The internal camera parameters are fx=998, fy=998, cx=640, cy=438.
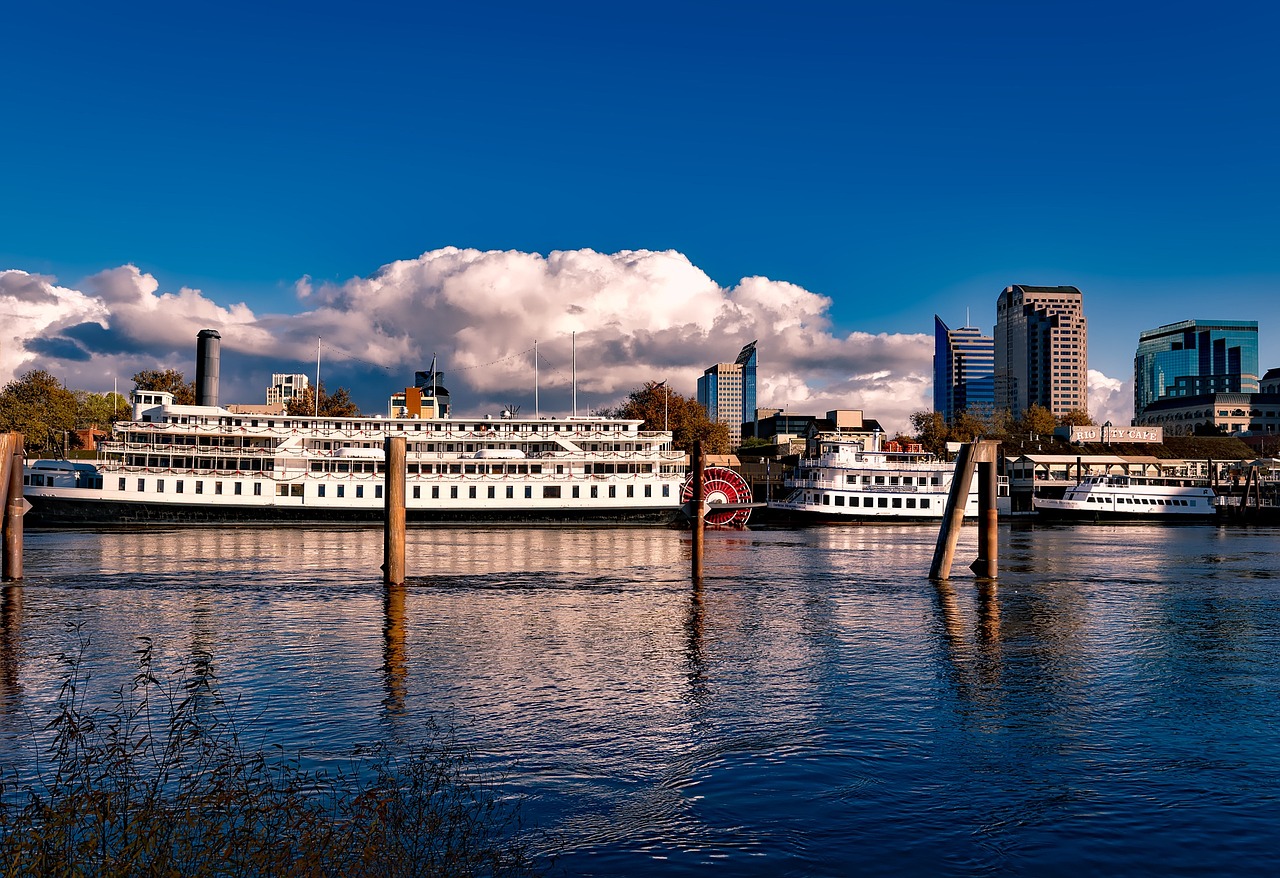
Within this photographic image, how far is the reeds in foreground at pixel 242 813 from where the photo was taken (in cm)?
949

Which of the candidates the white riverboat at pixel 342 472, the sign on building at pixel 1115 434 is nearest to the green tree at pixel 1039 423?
the sign on building at pixel 1115 434

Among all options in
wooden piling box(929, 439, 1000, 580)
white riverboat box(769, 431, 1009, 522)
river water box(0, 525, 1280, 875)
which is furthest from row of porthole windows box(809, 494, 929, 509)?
wooden piling box(929, 439, 1000, 580)

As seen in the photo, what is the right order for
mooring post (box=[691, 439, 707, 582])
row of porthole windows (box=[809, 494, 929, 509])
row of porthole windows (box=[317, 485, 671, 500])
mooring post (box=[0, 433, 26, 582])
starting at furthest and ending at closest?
row of porthole windows (box=[809, 494, 929, 509]) < row of porthole windows (box=[317, 485, 671, 500]) < mooring post (box=[691, 439, 707, 582]) < mooring post (box=[0, 433, 26, 582])

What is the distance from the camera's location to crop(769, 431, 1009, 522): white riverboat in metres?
90.6

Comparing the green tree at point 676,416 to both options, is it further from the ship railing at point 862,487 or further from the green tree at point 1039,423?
the green tree at point 1039,423

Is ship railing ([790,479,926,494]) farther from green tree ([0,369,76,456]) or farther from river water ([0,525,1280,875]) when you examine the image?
green tree ([0,369,76,456])

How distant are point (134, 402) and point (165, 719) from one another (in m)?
69.0

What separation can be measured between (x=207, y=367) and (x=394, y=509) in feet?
187

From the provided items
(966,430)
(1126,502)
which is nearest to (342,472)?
(1126,502)

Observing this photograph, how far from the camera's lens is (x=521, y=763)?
14383mm

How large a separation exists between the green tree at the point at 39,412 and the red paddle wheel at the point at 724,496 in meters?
73.8

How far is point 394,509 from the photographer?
1318 inches

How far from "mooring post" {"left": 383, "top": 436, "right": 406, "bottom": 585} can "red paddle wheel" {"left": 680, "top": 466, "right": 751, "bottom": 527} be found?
5124cm

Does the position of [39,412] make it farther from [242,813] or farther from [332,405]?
[242,813]
